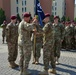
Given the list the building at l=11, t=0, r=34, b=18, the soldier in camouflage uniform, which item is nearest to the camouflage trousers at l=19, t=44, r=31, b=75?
the soldier in camouflage uniform

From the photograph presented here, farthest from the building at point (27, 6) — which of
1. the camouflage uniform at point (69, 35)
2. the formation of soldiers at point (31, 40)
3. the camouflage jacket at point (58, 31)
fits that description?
the formation of soldiers at point (31, 40)

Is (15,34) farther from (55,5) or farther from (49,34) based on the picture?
(55,5)

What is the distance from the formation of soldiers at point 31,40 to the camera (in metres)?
7.39

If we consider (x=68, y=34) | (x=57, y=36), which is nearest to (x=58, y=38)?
(x=57, y=36)

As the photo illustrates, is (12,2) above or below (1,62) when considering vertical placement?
above

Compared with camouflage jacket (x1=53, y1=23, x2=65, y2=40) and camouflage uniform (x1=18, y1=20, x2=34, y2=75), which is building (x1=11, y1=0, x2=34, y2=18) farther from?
camouflage uniform (x1=18, y1=20, x2=34, y2=75)

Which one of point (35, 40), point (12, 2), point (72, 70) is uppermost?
point (12, 2)

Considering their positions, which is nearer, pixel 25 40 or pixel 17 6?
pixel 25 40

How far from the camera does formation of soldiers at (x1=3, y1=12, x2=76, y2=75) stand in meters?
7.39

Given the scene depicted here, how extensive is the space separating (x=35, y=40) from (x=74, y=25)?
541 centimetres

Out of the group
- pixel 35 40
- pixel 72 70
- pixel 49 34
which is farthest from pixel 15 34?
pixel 72 70

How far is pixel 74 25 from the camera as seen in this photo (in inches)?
567

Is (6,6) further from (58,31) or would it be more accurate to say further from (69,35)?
(58,31)

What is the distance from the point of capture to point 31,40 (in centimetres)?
922
